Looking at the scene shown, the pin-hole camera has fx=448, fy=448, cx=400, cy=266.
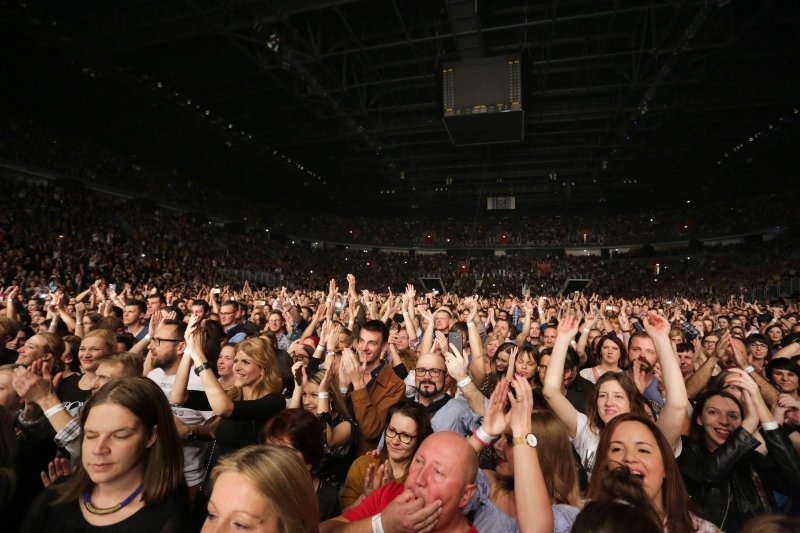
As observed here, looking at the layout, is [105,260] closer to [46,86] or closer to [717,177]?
[46,86]

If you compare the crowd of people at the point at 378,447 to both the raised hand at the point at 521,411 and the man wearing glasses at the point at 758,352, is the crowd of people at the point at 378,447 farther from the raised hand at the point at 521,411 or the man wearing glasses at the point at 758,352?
the man wearing glasses at the point at 758,352

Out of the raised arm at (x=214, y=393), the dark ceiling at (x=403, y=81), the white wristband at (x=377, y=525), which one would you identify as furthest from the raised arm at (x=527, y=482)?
the dark ceiling at (x=403, y=81)

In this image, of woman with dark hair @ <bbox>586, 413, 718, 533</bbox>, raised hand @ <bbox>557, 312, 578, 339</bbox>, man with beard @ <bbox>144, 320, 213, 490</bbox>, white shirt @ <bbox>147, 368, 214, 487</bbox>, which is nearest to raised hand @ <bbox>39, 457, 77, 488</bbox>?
white shirt @ <bbox>147, 368, 214, 487</bbox>

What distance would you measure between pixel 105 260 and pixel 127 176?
8719 millimetres

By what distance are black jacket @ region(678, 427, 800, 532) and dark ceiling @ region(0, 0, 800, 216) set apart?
10.4 meters

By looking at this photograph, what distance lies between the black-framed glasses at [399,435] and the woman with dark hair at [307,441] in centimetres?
37

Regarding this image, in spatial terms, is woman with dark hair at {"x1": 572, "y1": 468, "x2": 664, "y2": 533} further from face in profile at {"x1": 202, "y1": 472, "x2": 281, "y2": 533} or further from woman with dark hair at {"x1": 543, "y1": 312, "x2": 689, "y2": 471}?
woman with dark hair at {"x1": 543, "y1": 312, "x2": 689, "y2": 471}

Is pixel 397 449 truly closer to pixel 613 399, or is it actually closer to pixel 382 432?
pixel 382 432

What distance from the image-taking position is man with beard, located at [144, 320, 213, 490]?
9.00 feet

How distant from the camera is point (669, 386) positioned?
2645 mm

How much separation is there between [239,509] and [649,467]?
1.75 m

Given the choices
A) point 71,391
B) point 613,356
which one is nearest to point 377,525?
point 71,391

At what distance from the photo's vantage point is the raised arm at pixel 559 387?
291cm

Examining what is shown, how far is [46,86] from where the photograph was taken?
53.6 ft
